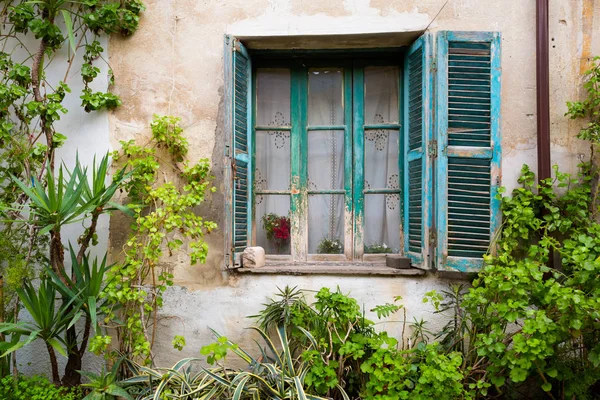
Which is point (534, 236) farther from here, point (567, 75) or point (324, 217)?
point (324, 217)

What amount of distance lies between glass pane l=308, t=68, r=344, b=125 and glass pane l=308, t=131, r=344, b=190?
115 millimetres

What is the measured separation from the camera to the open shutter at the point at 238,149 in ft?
10.9

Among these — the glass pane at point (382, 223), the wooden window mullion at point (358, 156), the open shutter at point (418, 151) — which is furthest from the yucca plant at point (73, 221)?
the open shutter at point (418, 151)

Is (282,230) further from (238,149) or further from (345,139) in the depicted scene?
(345,139)

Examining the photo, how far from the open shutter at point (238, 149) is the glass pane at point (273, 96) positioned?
142 mm

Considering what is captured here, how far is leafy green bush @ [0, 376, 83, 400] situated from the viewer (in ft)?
9.25

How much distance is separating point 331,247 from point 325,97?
1.24 meters

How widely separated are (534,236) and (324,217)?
61.1 inches

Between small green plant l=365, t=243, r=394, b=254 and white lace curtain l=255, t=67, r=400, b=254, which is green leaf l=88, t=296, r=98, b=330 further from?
small green plant l=365, t=243, r=394, b=254

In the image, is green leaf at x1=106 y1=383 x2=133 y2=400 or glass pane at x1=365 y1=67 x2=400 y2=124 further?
glass pane at x1=365 y1=67 x2=400 y2=124

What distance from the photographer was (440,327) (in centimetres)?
320

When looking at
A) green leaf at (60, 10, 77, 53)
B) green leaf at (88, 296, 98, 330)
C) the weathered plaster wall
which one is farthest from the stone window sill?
green leaf at (60, 10, 77, 53)

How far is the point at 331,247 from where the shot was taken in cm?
365

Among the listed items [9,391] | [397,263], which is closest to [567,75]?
[397,263]
